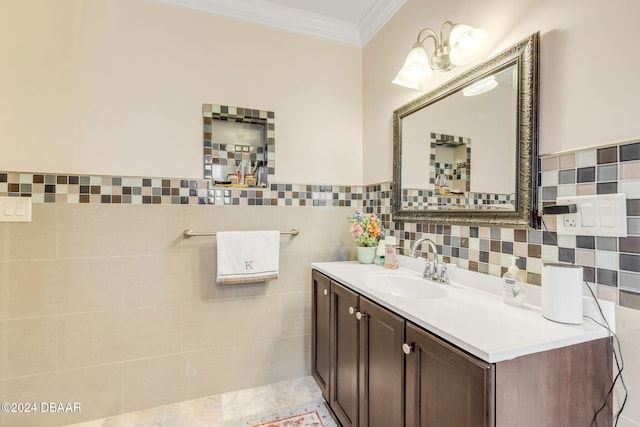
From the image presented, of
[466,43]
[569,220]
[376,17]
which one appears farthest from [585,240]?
[376,17]

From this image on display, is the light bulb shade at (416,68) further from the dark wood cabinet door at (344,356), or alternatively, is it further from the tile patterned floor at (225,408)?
the tile patterned floor at (225,408)

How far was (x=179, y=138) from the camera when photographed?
5.56 ft

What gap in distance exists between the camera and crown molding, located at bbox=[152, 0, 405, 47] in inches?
68.9

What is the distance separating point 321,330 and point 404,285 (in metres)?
0.55

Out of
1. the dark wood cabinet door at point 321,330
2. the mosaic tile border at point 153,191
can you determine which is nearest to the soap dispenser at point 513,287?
the dark wood cabinet door at point 321,330

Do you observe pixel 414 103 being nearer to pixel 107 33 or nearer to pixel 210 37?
pixel 210 37

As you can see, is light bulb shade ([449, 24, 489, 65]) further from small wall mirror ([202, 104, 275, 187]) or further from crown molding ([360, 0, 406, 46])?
small wall mirror ([202, 104, 275, 187])

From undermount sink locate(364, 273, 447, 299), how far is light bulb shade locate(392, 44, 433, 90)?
988 millimetres

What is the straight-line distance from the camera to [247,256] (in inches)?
68.8

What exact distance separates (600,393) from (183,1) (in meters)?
2.45

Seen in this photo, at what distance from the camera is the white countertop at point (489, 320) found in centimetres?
73

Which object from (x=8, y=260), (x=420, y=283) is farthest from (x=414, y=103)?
(x=8, y=260)

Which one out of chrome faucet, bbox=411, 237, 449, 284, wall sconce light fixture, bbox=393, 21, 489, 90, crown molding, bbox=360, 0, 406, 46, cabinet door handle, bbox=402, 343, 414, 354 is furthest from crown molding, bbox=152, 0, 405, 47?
cabinet door handle, bbox=402, 343, 414, 354

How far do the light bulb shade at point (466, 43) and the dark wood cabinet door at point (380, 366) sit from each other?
1.08 metres
